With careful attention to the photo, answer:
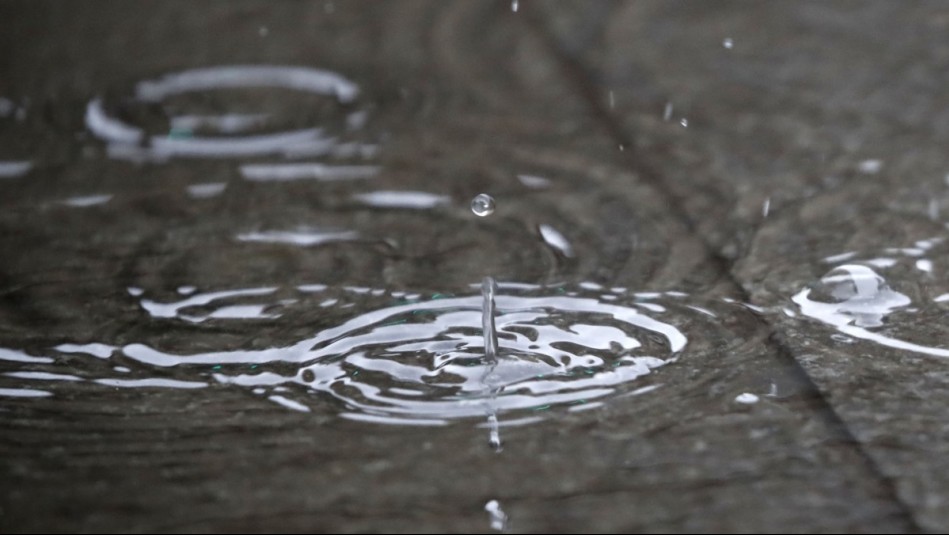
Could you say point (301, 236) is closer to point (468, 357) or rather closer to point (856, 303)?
point (468, 357)

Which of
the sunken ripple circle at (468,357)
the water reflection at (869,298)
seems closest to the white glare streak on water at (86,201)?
the sunken ripple circle at (468,357)

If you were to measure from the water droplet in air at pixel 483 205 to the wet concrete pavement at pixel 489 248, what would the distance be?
2 centimetres

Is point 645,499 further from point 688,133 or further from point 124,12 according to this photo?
point 124,12

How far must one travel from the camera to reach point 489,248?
44.3 inches

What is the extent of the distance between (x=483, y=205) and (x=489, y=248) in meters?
0.10

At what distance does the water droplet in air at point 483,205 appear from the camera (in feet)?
3.94

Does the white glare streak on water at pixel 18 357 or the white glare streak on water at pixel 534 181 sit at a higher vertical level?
the white glare streak on water at pixel 534 181

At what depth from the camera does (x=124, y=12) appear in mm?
1445

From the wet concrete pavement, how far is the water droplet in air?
15mm

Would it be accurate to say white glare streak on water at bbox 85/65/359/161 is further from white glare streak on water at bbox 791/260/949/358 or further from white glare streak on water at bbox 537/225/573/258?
white glare streak on water at bbox 791/260/949/358

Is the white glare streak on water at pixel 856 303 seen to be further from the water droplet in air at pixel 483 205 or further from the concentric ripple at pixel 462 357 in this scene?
the water droplet in air at pixel 483 205

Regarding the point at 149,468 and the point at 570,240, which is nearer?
the point at 149,468

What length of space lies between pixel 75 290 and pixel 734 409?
589mm

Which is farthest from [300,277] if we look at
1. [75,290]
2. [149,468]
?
[149,468]
